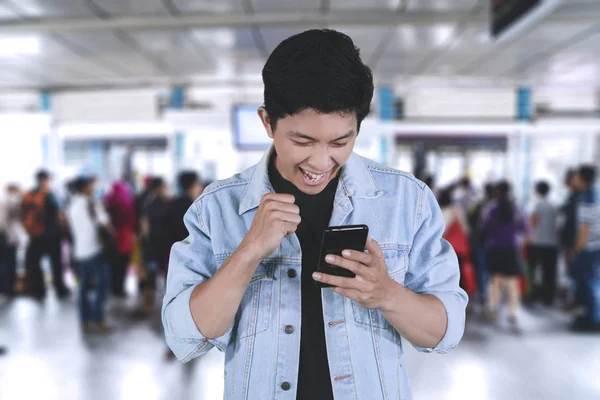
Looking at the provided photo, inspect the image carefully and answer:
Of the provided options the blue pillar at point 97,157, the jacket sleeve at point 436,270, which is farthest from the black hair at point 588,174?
the blue pillar at point 97,157

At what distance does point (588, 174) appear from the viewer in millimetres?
4281

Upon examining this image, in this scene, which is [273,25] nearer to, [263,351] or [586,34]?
[586,34]

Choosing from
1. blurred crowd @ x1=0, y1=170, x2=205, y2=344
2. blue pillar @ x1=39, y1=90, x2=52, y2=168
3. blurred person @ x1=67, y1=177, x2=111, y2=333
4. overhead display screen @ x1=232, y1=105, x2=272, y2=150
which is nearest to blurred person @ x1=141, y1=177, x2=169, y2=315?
A: blurred crowd @ x1=0, y1=170, x2=205, y2=344

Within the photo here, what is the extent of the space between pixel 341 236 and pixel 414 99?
7322mm

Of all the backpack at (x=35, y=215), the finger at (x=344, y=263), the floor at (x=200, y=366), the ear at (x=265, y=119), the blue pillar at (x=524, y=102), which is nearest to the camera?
the finger at (x=344, y=263)

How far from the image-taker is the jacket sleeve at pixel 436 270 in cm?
88

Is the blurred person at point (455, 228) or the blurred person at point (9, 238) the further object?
the blurred person at point (9, 238)

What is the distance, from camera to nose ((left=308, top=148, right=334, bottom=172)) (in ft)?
2.80

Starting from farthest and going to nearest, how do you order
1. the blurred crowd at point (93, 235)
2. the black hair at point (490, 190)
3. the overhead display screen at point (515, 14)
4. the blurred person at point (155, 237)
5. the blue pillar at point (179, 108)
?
the blue pillar at point (179, 108) → the black hair at point (490, 190) → the blurred crowd at point (93, 235) → the blurred person at point (155, 237) → the overhead display screen at point (515, 14)

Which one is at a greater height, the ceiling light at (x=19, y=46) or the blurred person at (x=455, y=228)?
the ceiling light at (x=19, y=46)

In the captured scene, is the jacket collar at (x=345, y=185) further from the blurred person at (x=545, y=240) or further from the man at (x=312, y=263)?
the blurred person at (x=545, y=240)

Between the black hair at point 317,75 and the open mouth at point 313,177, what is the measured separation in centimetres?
13

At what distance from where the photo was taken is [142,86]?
7461 mm

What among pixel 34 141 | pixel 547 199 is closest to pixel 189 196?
pixel 547 199
